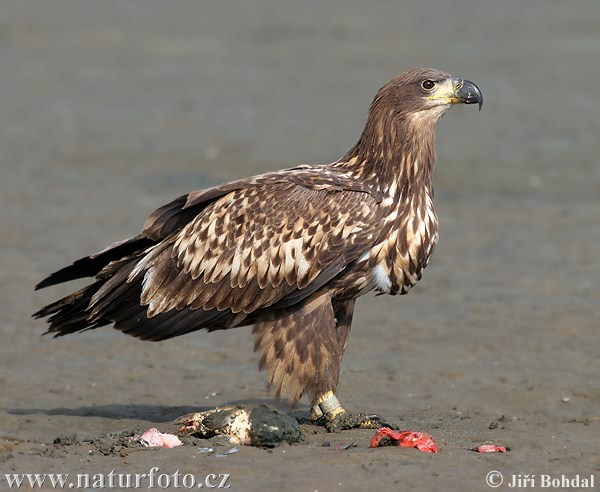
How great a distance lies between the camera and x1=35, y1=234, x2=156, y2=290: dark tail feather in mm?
9320

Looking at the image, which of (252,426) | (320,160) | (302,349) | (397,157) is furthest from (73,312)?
(320,160)

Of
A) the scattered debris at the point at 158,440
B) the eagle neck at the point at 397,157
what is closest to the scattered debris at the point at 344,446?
the scattered debris at the point at 158,440

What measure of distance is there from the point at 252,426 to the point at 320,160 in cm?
924

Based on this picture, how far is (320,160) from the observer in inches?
675

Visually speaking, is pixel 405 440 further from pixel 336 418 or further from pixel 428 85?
pixel 428 85

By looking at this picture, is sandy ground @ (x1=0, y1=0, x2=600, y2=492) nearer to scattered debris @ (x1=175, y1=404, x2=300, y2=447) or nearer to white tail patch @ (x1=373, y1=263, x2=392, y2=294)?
scattered debris @ (x1=175, y1=404, x2=300, y2=447)

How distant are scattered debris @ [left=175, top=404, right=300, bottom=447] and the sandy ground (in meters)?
0.15

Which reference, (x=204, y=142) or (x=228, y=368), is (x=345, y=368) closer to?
(x=228, y=368)

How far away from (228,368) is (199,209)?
6.73ft

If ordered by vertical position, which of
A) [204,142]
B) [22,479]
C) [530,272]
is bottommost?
[22,479]

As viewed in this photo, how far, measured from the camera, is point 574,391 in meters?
10.3

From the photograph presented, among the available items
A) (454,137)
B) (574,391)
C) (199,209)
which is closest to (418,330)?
(574,391)

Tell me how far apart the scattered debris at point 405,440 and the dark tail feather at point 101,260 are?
7.57 feet

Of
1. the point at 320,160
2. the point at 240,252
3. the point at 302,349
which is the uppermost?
the point at 320,160
